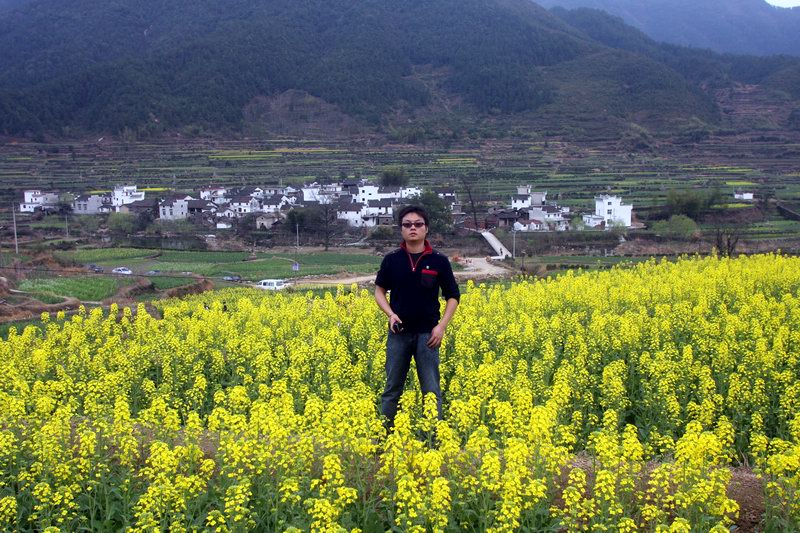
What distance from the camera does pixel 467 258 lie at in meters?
46.9

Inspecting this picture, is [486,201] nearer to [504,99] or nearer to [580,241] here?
[580,241]

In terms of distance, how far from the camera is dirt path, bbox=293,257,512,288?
3662cm

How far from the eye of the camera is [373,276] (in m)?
39.6

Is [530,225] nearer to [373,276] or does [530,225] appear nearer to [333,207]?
[333,207]

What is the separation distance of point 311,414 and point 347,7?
554 feet

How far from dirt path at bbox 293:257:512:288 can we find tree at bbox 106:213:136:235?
2670 cm

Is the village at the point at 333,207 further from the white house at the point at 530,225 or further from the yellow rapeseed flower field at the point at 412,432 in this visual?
the yellow rapeseed flower field at the point at 412,432

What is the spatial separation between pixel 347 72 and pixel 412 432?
403ft

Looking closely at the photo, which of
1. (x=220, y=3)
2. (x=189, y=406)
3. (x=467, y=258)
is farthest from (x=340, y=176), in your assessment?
(x=220, y=3)

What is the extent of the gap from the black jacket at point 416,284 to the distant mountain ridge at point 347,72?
313 ft

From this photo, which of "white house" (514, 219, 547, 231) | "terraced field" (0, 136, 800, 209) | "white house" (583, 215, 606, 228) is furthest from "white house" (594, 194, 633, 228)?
"terraced field" (0, 136, 800, 209)

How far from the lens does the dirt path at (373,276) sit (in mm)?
36625

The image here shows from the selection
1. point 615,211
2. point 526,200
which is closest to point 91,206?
point 526,200

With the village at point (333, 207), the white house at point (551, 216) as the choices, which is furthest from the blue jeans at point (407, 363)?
the white house at point (551, 216)
